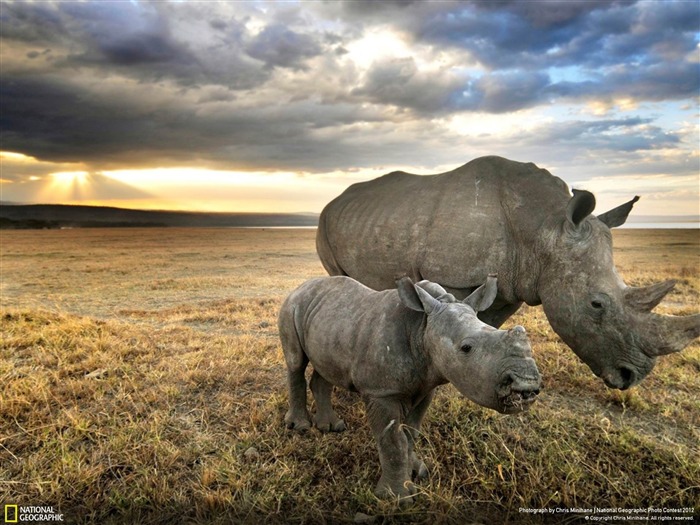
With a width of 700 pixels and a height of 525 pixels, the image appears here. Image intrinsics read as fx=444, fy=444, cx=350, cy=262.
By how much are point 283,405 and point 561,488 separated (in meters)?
2.66

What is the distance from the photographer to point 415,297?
9.62ft

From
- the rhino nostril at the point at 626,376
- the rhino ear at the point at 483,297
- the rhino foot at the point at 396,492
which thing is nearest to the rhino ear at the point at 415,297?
the rhino ear at the point at 483,297

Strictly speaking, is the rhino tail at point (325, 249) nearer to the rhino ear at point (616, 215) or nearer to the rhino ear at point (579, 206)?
the rhino ear at point (579, 206)

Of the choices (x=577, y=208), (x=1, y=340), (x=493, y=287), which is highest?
(x=577, y=208)

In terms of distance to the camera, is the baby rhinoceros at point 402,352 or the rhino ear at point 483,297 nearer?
the baby rhinoceros at point 402,352

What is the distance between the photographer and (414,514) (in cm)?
307

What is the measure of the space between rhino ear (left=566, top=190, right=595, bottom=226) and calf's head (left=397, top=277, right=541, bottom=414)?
1.69 meters

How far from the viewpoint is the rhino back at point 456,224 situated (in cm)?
453

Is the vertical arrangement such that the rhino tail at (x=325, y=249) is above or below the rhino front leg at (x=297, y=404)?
above

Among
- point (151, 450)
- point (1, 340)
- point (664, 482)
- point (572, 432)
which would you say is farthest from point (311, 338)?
point (1, 340)

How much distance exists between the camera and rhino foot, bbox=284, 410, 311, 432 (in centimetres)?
417

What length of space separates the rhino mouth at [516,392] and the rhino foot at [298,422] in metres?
2.30

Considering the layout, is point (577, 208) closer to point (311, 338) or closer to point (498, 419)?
point (498, 419)

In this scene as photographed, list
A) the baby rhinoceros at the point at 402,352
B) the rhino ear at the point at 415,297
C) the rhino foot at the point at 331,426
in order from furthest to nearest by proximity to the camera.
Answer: the rhino foot at the point at 331,426 → the rhino ear at the point at 415,297 → the baby rhinoceros at the point at 402,352
